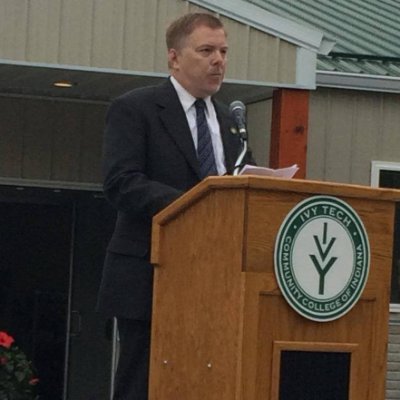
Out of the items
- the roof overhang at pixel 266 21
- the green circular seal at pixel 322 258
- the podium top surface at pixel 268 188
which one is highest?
the roof overhang at pixel 266 21

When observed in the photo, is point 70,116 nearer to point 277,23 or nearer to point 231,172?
point 277,23

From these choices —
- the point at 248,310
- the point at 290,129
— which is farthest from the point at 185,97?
the point at 290,129

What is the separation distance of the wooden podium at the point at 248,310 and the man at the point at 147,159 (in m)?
0.21

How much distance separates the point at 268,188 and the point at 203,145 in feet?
2.65

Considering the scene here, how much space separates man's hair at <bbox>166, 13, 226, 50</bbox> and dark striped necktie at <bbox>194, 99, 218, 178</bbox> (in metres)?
0.24

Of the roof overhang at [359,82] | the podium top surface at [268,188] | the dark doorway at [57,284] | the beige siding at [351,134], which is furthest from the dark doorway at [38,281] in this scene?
the podium top surface at [268,188]

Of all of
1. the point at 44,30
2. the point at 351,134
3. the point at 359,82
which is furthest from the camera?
the point at 351,134

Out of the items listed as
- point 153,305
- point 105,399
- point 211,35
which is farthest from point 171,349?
point 105,399

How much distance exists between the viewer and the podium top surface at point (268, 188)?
4383 mm

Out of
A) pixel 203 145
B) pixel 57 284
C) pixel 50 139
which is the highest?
pixel 50 139

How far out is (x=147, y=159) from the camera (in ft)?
16.7

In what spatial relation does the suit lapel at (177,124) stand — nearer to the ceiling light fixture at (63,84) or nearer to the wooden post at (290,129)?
the wooden post at (290,129)

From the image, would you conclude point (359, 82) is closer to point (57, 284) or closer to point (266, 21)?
point (266, 21)

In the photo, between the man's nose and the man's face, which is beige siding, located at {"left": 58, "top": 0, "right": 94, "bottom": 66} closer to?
the man's face
